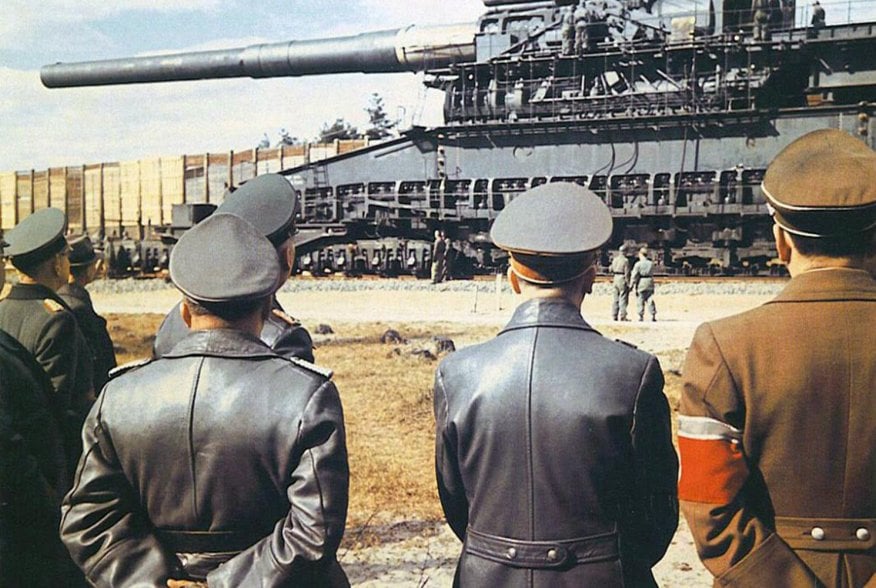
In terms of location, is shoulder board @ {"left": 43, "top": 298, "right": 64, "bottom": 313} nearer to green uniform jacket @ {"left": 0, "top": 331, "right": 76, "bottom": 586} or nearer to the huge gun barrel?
green uniform jacket @ {"left": 0, "top": 331, "right": 76, "bottom": 586}

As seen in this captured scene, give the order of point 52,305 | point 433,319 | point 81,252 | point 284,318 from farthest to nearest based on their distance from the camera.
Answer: point 433,319
point 81,252
point 52,305
point 284,318

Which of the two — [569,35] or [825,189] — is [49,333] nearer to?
[825,189]

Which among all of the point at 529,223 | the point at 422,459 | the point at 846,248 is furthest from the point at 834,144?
the point at 422,459

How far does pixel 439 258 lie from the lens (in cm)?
2128

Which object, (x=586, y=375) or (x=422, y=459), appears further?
(x=422, y=459)

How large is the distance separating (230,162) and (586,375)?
25.6 m

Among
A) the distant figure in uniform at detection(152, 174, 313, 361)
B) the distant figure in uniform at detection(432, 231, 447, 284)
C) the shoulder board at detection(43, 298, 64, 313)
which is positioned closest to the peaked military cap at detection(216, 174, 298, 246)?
the distant figure in uniform at detection(152, 174, 313, 361)

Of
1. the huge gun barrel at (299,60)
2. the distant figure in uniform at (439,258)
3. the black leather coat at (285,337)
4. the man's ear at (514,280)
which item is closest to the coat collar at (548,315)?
the man's ear at (514,280)

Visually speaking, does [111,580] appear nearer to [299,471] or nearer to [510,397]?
[299,471]

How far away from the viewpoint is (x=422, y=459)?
7.07 meters

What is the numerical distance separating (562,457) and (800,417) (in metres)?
0.64

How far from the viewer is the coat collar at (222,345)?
2.50 metres

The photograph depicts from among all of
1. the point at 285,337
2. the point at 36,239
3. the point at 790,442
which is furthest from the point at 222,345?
the point at 36,239

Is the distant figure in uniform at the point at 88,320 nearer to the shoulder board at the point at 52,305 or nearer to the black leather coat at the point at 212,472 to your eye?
the shoulder board at the point at 52,305
